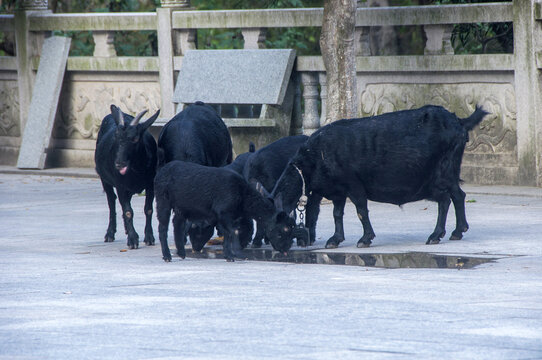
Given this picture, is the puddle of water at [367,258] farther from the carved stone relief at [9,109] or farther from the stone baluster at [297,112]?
the carved stone relief at [9,109]

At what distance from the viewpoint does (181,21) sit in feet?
62.9

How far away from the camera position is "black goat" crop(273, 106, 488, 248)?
1112cm

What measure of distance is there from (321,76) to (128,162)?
6.84 meters

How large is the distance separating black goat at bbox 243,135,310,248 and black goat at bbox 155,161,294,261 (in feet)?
2.05

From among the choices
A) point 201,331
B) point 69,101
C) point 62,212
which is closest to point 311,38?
point 69,101

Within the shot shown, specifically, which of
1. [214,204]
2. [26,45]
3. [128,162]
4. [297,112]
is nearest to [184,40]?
[297,112]

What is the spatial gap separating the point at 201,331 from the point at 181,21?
41.7 ft

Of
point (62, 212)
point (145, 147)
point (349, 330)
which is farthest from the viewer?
point (62, 212)

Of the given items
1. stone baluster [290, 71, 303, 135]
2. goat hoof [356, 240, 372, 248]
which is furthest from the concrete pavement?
stone baluster [290, 71, 303, 135]

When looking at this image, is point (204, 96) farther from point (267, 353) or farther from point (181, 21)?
point (267, 353)

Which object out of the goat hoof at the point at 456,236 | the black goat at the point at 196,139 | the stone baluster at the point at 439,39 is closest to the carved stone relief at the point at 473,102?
the stone baluster at the point at 439,39

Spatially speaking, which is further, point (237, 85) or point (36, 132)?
point (36, 132)

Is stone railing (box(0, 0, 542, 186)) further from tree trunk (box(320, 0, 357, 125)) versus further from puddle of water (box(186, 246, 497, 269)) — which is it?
puddle of water (box(186, 246, 497, 269))

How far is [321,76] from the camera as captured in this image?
1766 centimetres
